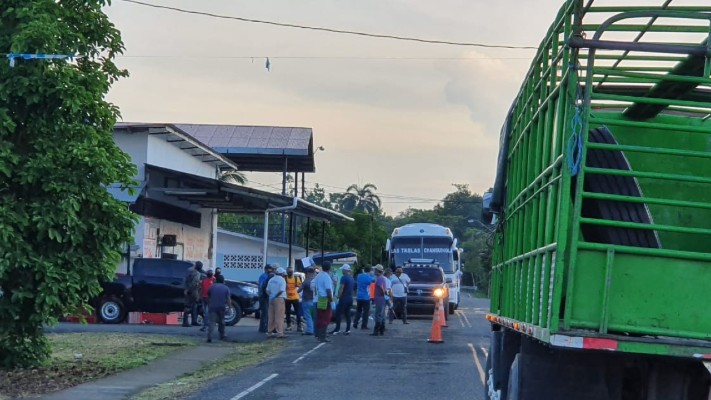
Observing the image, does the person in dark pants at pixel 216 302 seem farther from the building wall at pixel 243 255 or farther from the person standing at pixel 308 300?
the building wall at pixel 243 255

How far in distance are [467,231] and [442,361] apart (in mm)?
106136

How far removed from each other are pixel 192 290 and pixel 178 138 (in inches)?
331

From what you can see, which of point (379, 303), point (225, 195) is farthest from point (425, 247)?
point (379, 303)

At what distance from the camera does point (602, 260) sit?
20.0ft

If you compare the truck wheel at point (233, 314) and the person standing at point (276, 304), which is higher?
the person standing at point (276, 304)

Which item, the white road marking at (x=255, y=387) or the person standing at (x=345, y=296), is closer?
the white road marking at (x=255, y=387)

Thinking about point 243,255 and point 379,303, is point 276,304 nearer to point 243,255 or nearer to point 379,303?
point 379,303

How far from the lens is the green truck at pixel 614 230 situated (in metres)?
6.02

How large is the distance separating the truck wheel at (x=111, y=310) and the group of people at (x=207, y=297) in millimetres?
1910

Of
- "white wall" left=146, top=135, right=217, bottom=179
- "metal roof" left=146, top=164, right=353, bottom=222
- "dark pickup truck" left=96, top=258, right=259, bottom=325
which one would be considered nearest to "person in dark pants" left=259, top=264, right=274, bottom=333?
"dark pickup truck" left=96, top=258, right=259, bottom=325

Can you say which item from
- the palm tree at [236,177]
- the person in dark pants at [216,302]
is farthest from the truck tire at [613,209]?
the palm tree at [236,177]

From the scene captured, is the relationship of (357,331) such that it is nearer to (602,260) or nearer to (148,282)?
(148,282)

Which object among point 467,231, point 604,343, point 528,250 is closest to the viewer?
point 604,343

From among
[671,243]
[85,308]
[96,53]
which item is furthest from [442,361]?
[671,243]
